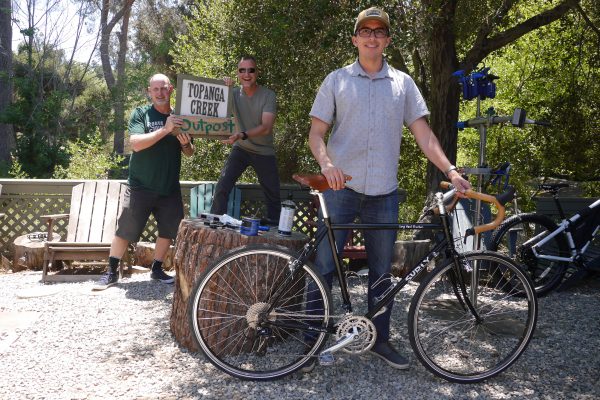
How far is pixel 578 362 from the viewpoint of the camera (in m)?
3.91

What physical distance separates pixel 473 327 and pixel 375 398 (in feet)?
2.45

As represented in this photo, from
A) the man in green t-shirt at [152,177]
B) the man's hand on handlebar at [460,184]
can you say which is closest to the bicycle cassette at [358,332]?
the man's hand on handlebar at [460,184]

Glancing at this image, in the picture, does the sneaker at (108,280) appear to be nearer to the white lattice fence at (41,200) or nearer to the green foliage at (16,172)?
the white lattice fence at (41,200)

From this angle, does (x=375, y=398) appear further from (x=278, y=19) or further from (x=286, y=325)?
(x=278, y=19)

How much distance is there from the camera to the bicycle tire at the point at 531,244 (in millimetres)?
5873

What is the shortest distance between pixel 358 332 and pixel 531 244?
317cm

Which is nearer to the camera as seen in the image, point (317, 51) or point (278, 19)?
point (278, 19)

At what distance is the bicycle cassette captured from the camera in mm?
3346

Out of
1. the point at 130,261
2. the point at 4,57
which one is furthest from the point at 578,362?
the point at 4,57

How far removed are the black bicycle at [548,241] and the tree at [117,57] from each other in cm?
1604

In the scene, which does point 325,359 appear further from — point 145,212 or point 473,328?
point 145,212

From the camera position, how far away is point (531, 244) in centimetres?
590

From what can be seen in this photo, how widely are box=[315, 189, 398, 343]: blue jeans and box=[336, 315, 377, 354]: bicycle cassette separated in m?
0.18

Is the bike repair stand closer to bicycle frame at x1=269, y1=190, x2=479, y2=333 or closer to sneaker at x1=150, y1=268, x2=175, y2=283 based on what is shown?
bicycle frame at x1=269, y1=190, x2=479, y2=333
